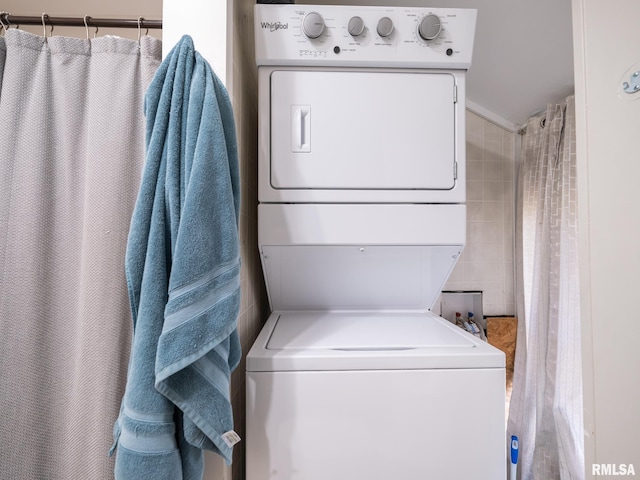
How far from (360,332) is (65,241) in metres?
1.08

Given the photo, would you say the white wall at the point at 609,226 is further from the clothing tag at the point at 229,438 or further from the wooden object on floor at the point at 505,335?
the wooden object on floor at the point at 505,335

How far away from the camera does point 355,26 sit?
3.10ft

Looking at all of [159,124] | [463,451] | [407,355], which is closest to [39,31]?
[159,124]

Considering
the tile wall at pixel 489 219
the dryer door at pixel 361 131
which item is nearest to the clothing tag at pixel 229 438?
the dryer door at pixel 361 131

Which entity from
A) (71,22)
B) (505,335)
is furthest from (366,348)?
(505,335)

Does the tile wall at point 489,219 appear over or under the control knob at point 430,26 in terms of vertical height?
under

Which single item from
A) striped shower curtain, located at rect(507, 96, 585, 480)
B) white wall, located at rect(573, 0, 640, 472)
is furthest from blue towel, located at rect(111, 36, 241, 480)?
striped shower curtain, located at rect(507, 96, 585, 480)

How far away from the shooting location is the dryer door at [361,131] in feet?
3.21

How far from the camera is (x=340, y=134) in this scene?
983mm

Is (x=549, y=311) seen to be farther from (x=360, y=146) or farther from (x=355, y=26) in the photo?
(x=355, y=26)

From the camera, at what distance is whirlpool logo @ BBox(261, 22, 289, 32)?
96cm

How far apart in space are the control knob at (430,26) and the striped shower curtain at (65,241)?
976mm

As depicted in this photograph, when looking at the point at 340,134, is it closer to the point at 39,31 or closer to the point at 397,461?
the point at 397,461

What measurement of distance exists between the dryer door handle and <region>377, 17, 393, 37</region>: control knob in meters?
0.38
